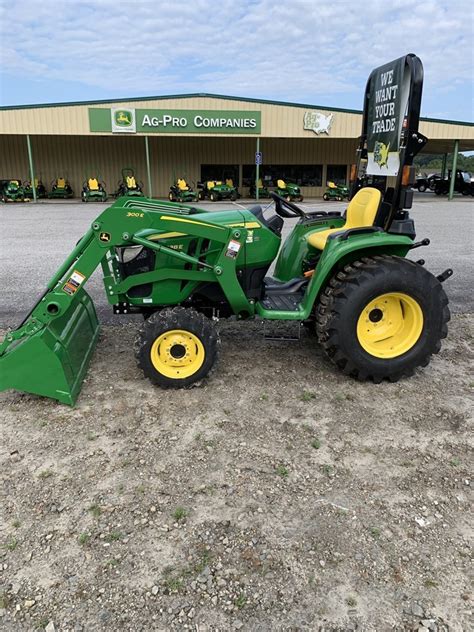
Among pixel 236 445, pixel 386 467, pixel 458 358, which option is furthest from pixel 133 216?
pixel 458 358

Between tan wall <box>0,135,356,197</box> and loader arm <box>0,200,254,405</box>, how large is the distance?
2383cm

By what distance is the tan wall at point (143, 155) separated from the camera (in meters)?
26.1

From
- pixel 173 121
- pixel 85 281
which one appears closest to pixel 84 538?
pixel 85 281

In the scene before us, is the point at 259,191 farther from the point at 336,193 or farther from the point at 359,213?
the point at 359,213

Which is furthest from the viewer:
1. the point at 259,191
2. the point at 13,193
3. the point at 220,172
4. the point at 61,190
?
the point at 220,172

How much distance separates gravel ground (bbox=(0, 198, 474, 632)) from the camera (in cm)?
204

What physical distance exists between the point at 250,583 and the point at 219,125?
2257 centimetres

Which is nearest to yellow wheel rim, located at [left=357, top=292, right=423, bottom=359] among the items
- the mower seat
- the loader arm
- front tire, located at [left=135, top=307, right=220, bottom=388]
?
the mower seat

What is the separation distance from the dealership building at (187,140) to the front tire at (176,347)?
66.0 feet

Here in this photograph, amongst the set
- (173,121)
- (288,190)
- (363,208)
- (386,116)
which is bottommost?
(288,190)

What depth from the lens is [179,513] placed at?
2.53 m

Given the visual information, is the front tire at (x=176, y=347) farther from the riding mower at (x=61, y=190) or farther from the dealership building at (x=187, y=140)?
the riding mower at (x=61, y=190)

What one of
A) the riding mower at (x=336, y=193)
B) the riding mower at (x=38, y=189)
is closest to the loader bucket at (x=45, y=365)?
the riding mower at (x=336, y=193)

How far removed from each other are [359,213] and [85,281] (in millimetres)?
2358
